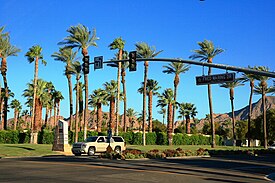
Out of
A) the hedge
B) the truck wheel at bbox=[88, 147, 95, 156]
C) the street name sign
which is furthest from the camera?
the hedge

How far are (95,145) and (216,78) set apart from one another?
54.4 feet

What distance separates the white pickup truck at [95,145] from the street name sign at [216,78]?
44.6ft

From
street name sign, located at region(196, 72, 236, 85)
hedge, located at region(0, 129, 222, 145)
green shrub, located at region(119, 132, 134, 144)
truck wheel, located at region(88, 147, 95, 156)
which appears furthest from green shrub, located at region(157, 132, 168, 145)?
street name sign, located at region(196, 72, 236, 85)

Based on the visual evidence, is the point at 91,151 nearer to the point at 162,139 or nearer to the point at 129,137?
the point at 129,137

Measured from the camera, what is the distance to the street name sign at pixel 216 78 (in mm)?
23062

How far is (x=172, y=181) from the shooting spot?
54.2 feet

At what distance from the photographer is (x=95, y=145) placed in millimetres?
36750

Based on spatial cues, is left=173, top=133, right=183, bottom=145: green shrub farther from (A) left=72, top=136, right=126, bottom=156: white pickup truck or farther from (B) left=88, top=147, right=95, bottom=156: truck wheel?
(B) left=88, top=147, right=95, bottom=156: truck wheel

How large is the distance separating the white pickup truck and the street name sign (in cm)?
1360

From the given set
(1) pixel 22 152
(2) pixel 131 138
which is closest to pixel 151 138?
(2) pixel 131 138

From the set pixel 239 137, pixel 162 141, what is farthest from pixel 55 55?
pixel 239 137

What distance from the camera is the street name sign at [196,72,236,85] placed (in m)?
23.1

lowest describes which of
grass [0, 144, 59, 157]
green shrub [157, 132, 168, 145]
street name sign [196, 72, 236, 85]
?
grass [0, 144, 59, 157]

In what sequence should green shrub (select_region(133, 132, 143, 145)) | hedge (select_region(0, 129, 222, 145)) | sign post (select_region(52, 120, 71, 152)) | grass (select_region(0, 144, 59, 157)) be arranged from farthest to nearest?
green shrub (select_region(133, 132, 143, 145))
hedge (select_region(0, 129, 222, 145))
sign post (select_region(52, 120, 71, 152))
grass (select_region(0, 144, 59, 157))
